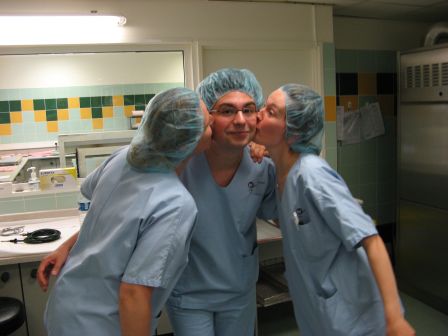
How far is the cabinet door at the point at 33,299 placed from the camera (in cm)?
227

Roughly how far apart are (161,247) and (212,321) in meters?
0.62

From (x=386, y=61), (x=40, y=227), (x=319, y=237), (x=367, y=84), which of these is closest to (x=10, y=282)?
(x=40, y=227)

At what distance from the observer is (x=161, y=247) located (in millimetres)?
1124

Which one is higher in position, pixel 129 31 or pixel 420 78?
pixel 129 31

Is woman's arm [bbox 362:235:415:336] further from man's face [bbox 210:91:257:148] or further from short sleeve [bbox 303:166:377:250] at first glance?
man's face [bbox 210:91:257:148]

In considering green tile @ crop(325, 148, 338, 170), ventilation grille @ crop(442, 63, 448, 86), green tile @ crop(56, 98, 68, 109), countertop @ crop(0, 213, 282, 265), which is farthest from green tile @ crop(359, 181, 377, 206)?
green tile @ crop(56, 98, 68, 109)

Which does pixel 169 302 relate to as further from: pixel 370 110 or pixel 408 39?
pixel 408 39

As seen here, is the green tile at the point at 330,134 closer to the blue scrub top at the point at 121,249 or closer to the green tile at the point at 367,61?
the green tile at the point at 367,61

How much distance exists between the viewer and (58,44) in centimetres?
249

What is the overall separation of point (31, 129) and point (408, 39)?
3.60 m

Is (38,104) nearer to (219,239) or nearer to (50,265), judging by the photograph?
(50,265)

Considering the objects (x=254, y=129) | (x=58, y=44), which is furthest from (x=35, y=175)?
(x=254, y=129)

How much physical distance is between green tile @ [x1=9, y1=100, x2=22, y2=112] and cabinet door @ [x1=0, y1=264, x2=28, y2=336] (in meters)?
2.19

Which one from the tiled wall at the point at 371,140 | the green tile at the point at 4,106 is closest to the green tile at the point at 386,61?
the tiled wall at the point at 371,140
